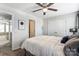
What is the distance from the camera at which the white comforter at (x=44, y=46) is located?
4.64ft

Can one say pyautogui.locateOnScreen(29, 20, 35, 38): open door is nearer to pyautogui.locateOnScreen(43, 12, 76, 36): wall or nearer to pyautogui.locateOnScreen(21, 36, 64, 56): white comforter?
pyautogui.locateOnScreen(21, 36, 64, 56): white comforter

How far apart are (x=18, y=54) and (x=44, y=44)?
457mm

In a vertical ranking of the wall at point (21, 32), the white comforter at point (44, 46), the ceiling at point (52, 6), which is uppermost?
the ceiling at point (52, 6)

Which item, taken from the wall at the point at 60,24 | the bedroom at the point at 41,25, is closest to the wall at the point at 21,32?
the bedroom at the point at 41,25

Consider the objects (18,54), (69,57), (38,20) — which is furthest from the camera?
(38,20)

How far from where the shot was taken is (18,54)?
1.54 metres

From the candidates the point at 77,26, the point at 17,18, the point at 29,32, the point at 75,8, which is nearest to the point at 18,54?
the point at 29,32

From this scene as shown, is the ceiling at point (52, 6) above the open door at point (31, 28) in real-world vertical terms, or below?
above

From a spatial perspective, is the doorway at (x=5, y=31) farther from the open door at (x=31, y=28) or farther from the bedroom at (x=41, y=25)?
the open door at (x=31, y=28)

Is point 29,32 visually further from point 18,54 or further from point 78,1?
point 78,1

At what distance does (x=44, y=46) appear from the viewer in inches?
59.0

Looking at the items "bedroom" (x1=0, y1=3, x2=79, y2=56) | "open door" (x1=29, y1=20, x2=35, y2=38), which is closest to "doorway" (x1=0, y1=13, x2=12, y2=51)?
"bedroom" (x1=0, y1=3, x2=79, y2=56)

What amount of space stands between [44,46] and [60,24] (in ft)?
1.54

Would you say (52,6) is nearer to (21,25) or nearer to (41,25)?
(41,25)
